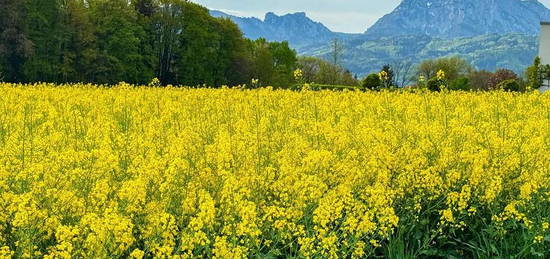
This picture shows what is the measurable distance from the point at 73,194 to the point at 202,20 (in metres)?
56.0

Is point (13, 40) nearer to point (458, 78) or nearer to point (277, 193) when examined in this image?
point (277, 193)

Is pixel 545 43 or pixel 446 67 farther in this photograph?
pixel 446 67

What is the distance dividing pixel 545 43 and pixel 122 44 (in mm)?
49528

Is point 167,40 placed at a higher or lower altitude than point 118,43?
higher

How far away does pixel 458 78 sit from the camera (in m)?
70.6

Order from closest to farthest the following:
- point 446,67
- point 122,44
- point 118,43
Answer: point 122,44, point 118,43, point 446,67

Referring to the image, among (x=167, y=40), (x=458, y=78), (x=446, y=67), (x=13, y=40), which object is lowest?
(x=458, y=78)

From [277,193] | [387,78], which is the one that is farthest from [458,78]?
[277,193]

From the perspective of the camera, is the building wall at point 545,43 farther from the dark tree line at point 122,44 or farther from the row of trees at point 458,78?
the dark tree line at point 122,44

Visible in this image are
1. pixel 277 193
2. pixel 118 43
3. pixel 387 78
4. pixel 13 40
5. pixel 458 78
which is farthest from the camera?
pixel 458 78

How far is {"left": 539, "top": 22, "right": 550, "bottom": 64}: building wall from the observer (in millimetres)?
69375

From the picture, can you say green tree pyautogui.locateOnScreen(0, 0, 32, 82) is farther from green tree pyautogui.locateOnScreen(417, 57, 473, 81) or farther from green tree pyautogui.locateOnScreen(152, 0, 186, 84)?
green tree pyautogui.locateOnScreen(417, 57, 473, 81)

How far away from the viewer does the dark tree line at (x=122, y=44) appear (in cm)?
4416

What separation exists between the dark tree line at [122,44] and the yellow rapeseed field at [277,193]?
38771mm
